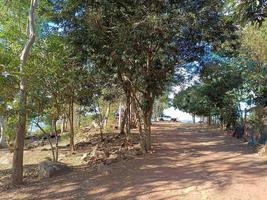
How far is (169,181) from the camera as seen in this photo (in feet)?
31.4

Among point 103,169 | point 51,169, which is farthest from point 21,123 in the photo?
point 103,169

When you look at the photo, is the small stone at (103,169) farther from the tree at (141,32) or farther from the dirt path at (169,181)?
the tree at (141,32)

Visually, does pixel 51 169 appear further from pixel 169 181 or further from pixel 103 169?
pixel 169 181

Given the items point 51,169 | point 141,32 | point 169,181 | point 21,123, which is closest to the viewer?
point 169,181

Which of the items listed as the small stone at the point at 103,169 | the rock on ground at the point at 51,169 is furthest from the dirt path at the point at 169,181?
the rock on ground at the point at 51,169

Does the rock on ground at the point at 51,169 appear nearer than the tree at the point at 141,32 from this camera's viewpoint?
No

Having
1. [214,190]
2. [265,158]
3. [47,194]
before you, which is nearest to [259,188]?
[214,190]

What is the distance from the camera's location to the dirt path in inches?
334

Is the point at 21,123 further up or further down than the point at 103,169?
further up

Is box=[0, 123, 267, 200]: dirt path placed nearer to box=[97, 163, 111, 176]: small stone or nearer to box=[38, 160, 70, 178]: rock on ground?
box=[97, 163, 111, 176]: small stone

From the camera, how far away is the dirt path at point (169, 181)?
27.8 ft

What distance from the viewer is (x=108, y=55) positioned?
12766 mm

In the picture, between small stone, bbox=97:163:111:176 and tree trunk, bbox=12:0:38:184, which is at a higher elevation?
tree trunk, bbox=12:0:38:184

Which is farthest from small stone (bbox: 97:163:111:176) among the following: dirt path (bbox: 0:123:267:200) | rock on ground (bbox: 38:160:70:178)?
rock on ground (bbox: 38:160:70:178)
